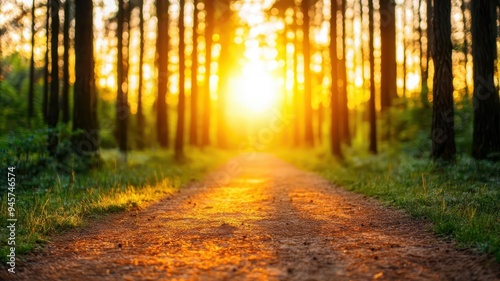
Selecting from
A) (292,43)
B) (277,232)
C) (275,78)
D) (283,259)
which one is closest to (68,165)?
(277,232)

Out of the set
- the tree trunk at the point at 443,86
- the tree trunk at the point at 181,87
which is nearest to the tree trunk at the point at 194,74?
the tree trunk at the point at 181,87

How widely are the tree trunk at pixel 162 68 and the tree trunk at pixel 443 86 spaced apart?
42.2 ft

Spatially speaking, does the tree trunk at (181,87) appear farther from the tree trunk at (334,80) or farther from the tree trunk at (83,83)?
the tree trunk at (334,80)

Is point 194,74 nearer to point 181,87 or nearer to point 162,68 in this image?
point 162,68

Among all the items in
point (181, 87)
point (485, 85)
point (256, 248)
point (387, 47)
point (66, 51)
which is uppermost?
point (387, 47)

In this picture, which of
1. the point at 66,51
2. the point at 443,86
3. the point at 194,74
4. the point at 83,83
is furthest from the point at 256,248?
the point at 194,74

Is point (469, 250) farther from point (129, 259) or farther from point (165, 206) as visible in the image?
point (165, 206)

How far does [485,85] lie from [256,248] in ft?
30.8

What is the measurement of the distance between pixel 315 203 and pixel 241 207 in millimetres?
1611

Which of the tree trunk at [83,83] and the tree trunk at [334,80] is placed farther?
the tree trunk at [334,80]

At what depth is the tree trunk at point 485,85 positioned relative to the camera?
11.7m

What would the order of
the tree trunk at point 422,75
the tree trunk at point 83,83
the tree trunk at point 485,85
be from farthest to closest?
the tree trunk at point 422,75 < the tree trunk at point 83,83 < the tree trunk at point 485,85

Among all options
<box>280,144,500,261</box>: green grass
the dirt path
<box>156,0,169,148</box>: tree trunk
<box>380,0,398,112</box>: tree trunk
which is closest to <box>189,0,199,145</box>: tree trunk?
<box>156,0,169,148</box>: tree trunk

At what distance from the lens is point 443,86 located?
1189 centimetres
